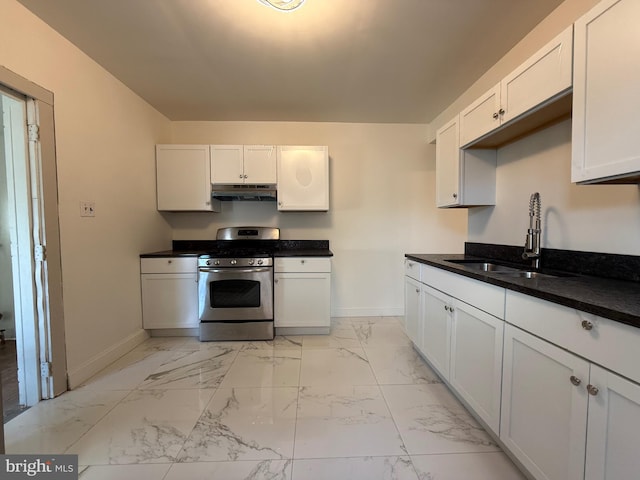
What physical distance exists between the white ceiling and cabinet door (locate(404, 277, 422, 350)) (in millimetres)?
1775

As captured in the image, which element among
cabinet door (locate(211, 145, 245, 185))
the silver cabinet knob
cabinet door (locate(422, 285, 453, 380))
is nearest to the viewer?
the silver cabinet knob

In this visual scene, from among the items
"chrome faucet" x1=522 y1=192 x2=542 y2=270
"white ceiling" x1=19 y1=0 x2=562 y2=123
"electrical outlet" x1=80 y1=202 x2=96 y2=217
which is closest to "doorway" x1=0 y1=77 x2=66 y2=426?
"electrical outlet" x1=80 y1=202 x2=96 y2=217

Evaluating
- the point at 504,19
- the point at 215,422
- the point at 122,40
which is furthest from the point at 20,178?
the point at 504,19

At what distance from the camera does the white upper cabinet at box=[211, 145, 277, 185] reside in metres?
2.86

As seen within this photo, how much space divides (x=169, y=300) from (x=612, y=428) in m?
3.05

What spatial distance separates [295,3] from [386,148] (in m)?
2.10

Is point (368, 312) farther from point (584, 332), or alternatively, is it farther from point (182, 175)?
point (182, 175)

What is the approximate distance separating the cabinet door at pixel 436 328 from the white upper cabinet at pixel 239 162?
202cm

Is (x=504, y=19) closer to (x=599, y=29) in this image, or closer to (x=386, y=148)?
(x=599, y=29)

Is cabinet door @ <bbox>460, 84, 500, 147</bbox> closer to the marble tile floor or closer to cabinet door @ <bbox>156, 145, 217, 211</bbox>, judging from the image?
the marble tile floor

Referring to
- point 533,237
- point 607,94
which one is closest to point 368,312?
point 533,237

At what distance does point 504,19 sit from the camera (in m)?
1.64

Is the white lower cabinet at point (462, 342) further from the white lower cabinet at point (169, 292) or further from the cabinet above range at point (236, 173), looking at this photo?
the white lower cabinet at point (169, 292)

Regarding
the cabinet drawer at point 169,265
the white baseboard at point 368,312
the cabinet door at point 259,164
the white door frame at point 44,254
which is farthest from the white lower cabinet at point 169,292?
the white baseboard at point 368,312
